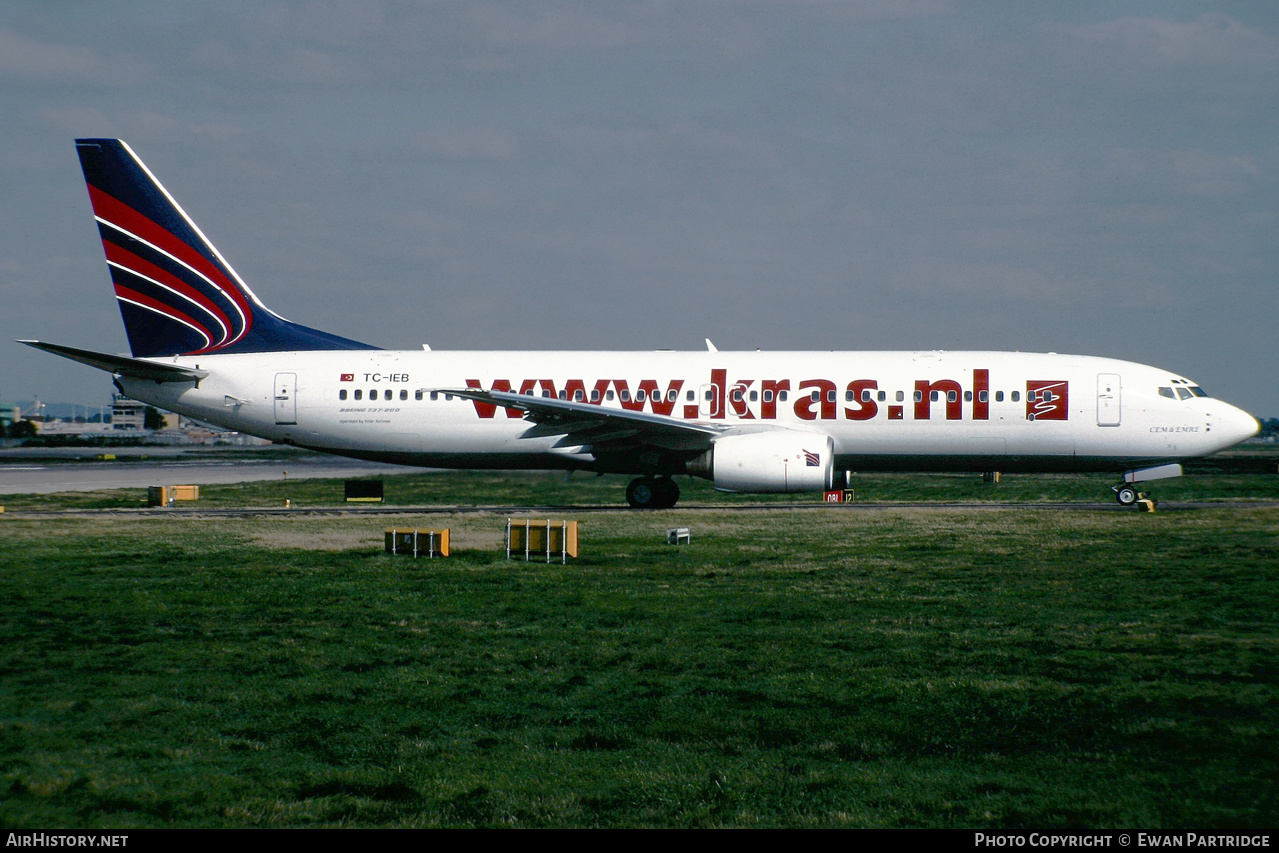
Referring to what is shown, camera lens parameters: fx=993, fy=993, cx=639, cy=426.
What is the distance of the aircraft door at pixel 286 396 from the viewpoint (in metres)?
26.2

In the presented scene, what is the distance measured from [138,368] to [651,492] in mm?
13478

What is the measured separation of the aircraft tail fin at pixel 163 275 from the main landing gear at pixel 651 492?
31.2 feet

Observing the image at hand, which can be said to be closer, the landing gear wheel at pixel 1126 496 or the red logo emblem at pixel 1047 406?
the red logo emblem at pixel 1047 406

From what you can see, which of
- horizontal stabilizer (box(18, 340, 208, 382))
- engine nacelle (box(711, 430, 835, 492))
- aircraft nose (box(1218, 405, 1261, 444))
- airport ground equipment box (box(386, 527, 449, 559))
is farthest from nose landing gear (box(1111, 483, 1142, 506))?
horizontal stabilizer (box(18, 340, 208, 382))

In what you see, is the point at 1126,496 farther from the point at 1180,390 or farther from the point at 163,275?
the point at 163,275

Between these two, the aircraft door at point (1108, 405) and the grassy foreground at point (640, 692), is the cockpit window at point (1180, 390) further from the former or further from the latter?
the grassy foreground at point (640, 692)

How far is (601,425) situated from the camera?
24141 mm

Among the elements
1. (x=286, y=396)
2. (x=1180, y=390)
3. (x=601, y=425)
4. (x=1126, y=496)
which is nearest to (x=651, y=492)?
(x=601, y=425)

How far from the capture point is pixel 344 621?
401 inches

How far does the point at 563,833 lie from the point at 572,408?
59.6ft

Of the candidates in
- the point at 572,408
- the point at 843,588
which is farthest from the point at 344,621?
the point at 572,408

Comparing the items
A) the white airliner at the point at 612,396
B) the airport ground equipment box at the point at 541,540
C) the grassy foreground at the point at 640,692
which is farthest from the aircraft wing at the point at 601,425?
the grassy foreground at the point at 640,692

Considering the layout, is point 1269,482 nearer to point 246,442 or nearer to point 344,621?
point 344,621

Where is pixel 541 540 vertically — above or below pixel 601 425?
below
